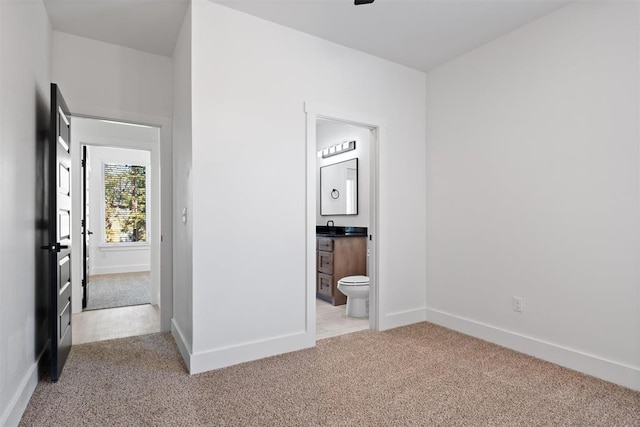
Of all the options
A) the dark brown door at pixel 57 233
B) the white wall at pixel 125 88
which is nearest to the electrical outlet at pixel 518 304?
the white wall at pixel 125 88

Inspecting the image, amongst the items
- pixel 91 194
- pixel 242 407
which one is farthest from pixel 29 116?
pixel 91 194

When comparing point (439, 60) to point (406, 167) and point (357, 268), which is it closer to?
point (406, 167)

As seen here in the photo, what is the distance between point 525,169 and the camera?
9.50 ft

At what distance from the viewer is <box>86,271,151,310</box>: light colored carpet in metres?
4.67

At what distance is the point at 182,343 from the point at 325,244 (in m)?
2.16

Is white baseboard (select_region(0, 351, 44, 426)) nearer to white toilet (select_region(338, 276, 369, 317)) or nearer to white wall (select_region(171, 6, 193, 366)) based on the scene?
white wall (select_region(171, 6, 193, 366))

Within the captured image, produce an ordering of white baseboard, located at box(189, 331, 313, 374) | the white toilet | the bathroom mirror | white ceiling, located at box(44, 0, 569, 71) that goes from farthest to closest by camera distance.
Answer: the bathroom mirror → the white toilet → white ceiling, located at box(44, 0, 569, 71) → white baseboard, located at box(189, 331, 313, 374)

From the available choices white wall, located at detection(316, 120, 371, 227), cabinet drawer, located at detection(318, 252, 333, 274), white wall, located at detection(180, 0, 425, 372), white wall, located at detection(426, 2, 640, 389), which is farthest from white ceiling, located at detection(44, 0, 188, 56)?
cabinet drawer, located at detection(318, 252, 333, 274)

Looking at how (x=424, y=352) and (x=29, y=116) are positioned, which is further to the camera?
(x=424, y=352)

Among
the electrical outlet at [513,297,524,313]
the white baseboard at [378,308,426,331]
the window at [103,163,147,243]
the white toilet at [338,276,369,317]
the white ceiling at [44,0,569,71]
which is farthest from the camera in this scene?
the window at [103,163,147,243]

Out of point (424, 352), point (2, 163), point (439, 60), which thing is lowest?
point (424, 352)

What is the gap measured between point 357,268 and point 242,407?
277cm

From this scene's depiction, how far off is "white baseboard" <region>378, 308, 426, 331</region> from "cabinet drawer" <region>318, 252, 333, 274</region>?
1.12 meters

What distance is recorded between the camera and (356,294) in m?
3.84
